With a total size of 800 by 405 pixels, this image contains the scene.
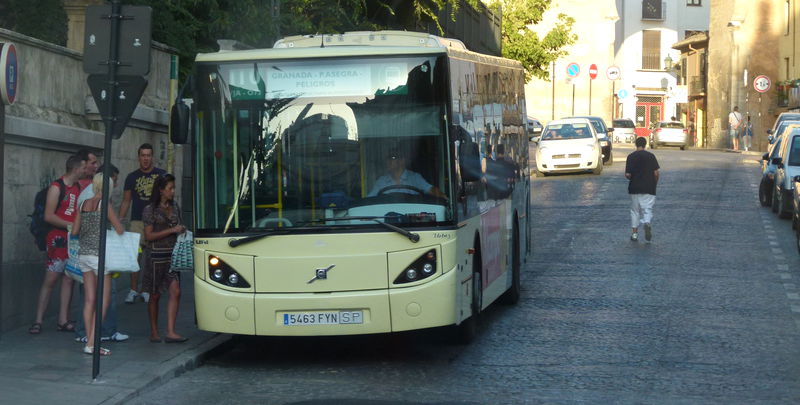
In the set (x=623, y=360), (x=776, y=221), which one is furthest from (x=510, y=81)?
(x=776, y=221)

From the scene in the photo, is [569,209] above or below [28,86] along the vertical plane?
below

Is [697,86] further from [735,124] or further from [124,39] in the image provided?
[124,39]

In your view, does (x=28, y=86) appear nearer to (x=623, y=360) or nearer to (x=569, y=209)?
(x=623, y=360)

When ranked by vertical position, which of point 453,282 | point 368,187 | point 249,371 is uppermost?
point 368,187

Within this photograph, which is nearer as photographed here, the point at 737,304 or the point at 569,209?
the point at 737,304

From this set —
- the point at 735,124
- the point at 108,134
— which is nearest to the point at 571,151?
the point at 735,124

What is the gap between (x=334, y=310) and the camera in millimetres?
11102

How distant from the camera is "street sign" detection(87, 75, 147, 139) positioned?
34.1 feet

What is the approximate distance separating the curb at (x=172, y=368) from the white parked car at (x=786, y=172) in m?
17.1

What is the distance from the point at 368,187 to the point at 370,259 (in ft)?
1.85

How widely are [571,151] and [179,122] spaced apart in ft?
96.1

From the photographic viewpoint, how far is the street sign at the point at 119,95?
10.4m

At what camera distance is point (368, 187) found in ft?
36.7

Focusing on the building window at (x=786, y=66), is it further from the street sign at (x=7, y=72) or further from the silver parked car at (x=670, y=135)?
the street sign at (x=7, y=72)
